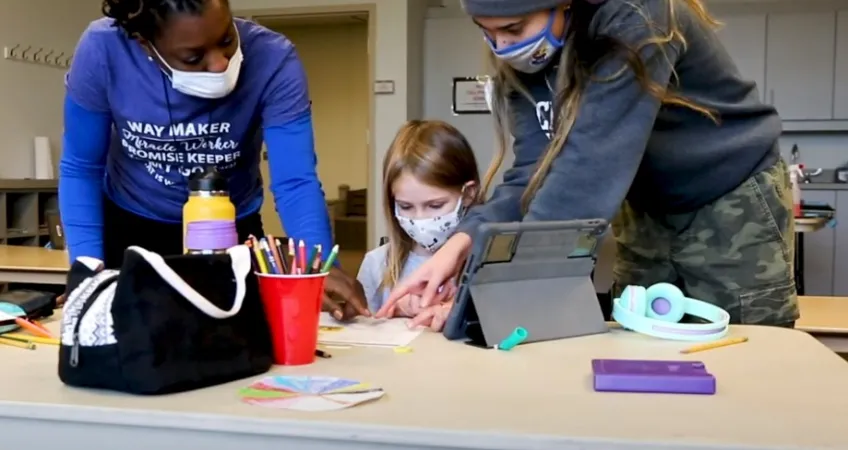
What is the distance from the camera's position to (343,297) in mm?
1187

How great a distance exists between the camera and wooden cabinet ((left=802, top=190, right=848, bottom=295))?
5.18 m

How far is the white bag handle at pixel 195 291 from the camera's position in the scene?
745 millimetres

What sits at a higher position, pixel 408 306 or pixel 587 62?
pixel 587 62

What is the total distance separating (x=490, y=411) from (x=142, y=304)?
32 centimetres

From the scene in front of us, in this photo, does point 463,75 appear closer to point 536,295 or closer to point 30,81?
point 30,81

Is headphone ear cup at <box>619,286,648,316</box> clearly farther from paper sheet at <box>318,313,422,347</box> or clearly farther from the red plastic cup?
the red plastic cup

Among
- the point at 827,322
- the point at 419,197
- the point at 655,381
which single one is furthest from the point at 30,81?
the point at 655,381

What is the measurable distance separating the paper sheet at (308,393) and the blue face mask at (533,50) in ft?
1.80

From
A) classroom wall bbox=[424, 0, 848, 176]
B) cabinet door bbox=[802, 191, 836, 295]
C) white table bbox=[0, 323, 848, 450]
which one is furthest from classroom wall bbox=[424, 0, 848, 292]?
white table bbox=[0, 323, 848, 450]

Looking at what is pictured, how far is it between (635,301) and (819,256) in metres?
4.69

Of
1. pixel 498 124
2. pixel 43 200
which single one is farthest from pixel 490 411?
pixel 43 200

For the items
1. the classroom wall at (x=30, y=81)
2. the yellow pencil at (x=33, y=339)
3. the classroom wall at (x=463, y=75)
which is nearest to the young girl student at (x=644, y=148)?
the yellow pencil at (x=33, y=339)

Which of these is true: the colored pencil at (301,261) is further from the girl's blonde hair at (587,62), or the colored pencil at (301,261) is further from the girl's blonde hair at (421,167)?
the girl's blonde hair at (421,167)

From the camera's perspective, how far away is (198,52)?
122cm
